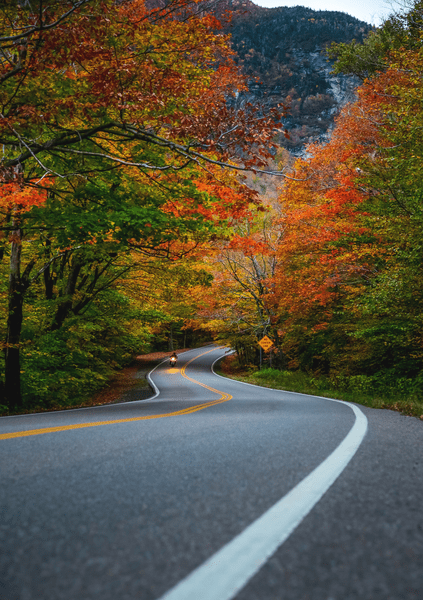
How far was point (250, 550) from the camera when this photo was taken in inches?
52.1

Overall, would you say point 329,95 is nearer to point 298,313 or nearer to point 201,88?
point 298,313

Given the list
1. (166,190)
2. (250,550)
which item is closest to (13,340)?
(166,190)

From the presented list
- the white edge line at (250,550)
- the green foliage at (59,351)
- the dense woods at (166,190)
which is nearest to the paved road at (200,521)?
the white edge line at (250,550)

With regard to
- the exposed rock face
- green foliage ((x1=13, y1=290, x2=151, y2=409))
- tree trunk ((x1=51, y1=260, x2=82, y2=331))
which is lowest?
green foliage ((x1=13, y1=290, x2=151, y2=409))

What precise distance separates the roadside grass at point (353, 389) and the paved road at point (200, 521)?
499cm

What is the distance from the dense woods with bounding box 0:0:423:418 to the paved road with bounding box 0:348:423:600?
4.35 meters

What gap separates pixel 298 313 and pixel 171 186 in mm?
10789

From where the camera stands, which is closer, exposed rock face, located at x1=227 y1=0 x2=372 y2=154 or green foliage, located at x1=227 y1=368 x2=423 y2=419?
green foliage, located at x1=227 y1=368 x2=423 y2=419

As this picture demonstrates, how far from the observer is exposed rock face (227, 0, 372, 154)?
3959 inches

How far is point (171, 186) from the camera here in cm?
845

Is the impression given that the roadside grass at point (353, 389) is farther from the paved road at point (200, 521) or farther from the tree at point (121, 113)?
the tree at point (121, 113)

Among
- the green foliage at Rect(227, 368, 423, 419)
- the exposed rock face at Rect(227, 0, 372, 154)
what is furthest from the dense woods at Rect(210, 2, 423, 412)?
the exposed rock face at Rect(227, 0, 372, 154)

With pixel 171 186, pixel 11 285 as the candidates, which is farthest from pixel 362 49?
pixel 11 285

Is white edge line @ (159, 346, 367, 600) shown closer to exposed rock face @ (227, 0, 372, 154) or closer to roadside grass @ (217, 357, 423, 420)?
roadside grass @ (217, 357, 423, 420)
